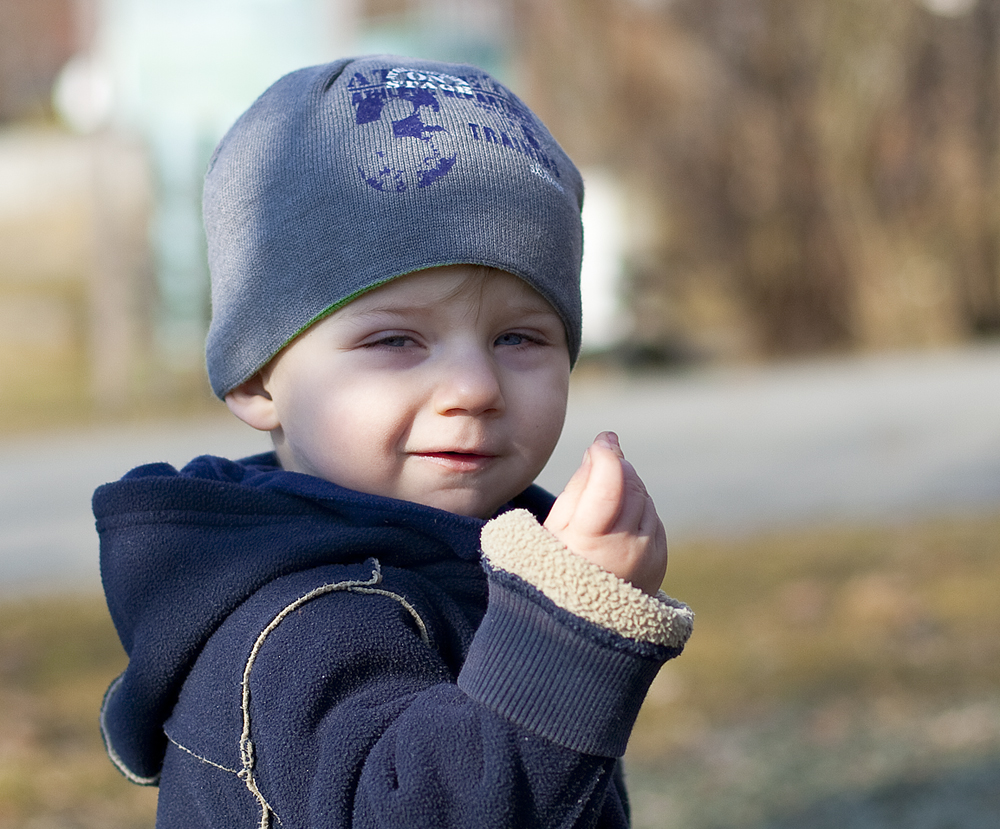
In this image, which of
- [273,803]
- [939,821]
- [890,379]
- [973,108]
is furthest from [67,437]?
[973,108]

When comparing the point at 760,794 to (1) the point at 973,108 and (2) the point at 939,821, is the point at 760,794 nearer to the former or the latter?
(2) the point at 939,821

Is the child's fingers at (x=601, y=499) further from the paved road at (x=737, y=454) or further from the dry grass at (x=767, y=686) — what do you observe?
the paved road at (x=737, y=454)

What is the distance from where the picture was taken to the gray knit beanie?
50.3 inches

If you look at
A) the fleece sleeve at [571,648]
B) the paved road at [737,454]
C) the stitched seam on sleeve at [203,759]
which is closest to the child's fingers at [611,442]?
the fleece sleeve at [571,648]

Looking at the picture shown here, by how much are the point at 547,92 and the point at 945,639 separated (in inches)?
388

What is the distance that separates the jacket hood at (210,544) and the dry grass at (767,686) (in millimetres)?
1999

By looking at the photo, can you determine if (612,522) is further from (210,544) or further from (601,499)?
(210,544)

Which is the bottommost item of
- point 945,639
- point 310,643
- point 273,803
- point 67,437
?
point 67,437

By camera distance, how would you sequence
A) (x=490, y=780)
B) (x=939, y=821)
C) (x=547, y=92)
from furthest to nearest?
(x=547, y=92) → (x=939, y=821) → (x=490, y=780)

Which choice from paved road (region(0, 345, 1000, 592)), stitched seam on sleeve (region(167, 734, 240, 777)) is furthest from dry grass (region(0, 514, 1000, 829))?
stitched seam on sleeve (region(167, 734, 240, 777))

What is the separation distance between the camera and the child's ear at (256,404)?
1.41 metres

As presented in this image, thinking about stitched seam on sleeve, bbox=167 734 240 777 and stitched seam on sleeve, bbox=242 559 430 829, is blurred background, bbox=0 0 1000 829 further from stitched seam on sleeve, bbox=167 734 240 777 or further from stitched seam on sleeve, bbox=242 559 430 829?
stitched seam on sleeve, bbox=242 559 430 829

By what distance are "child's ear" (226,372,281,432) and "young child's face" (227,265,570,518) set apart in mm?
84

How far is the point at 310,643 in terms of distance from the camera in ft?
3.69
